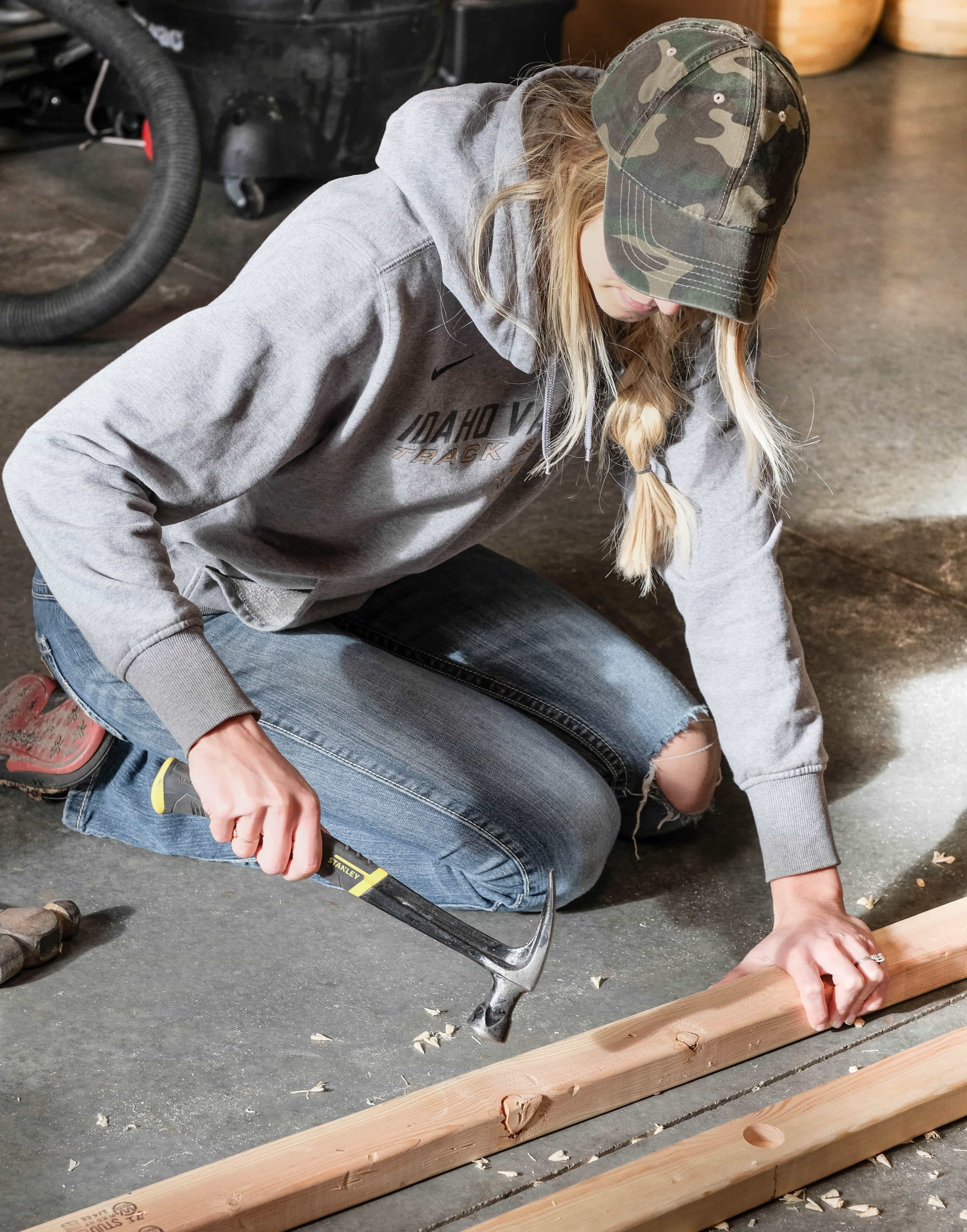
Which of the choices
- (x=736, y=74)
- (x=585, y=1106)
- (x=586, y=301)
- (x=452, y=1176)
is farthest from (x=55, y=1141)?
(x=736, y=74)

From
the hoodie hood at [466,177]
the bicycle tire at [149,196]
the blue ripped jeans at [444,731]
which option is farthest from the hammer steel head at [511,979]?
the bicycle tire at [149,196]

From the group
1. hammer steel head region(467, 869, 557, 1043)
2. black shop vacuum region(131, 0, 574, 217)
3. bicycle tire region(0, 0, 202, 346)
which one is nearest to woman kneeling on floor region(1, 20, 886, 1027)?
hammer steel head region(467, 869, 557, 1043)

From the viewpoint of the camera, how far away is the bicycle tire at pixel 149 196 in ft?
9.55

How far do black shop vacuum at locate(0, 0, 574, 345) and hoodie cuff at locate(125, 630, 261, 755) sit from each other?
6.45 ft

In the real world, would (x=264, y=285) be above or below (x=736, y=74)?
below

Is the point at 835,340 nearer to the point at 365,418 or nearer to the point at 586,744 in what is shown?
the point at 586,744

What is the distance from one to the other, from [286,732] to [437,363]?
1.48ft

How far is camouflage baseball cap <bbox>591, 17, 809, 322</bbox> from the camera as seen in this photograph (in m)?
1.08

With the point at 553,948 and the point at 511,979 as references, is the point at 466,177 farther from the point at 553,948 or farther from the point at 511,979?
the point at 553,948

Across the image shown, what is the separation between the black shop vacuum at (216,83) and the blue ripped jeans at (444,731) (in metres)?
1.58

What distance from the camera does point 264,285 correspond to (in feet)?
3.96

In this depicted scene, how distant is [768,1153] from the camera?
1191 millimetres

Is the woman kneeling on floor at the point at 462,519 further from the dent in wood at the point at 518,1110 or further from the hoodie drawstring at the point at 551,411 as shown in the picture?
the dent in wood at the point at 518,1110

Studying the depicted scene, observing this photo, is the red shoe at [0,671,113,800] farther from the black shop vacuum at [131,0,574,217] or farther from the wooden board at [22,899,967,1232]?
the black shop vacuum at [131,0,574,217]
